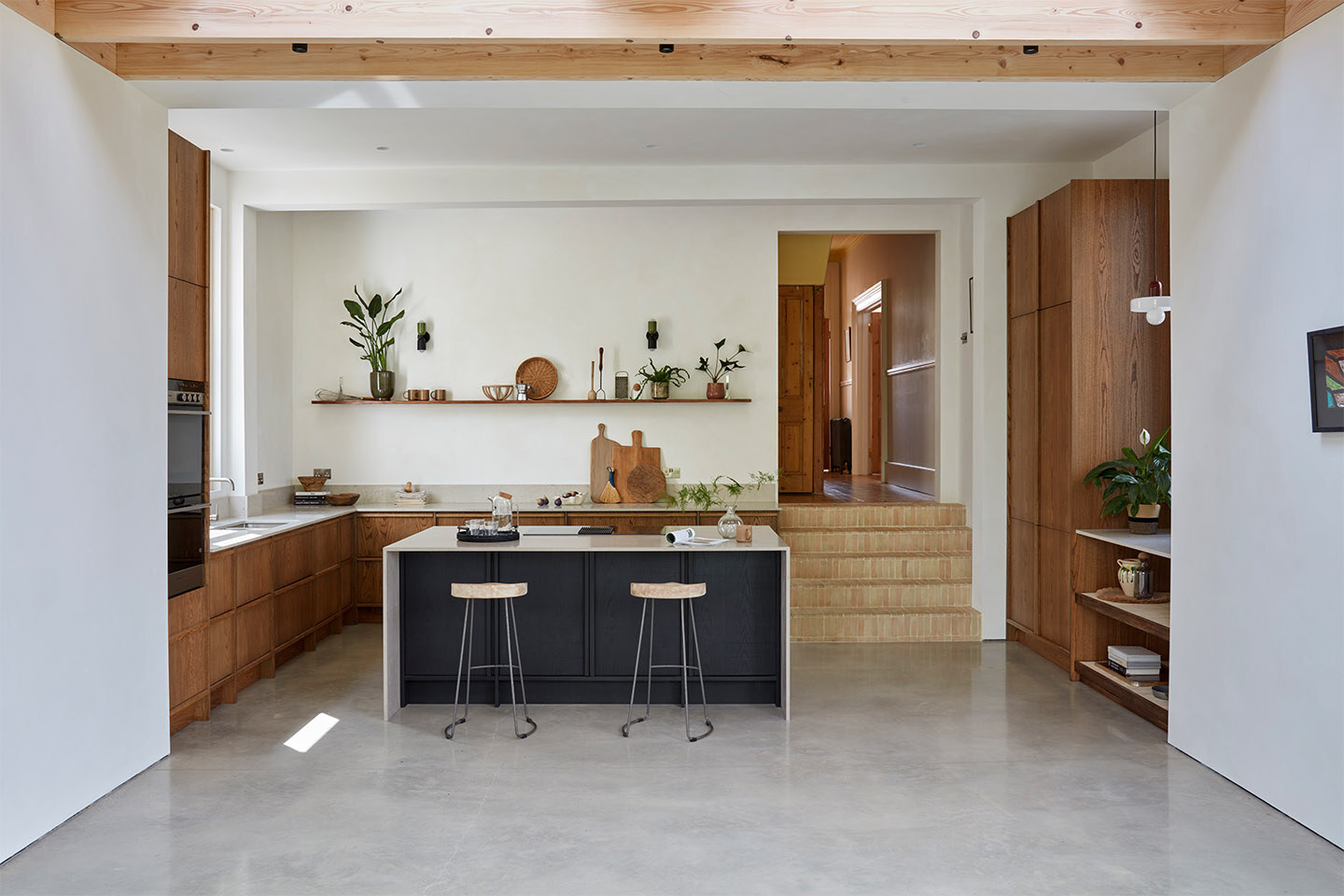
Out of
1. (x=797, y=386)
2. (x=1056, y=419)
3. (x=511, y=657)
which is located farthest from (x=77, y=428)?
(x=797, y=386)

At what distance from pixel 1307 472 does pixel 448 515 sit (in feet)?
17.6

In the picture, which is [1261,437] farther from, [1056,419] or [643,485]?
[643,485]

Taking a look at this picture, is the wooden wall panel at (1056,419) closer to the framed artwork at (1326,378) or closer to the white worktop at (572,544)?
the white worktop at (572,544)

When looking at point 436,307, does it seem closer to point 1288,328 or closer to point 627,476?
point 627,476

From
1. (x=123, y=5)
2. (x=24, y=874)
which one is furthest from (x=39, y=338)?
(x=24, y=874)

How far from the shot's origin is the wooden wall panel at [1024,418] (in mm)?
6207

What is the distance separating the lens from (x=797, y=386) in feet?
30.2

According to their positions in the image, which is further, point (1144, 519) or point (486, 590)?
point (1144, 519)

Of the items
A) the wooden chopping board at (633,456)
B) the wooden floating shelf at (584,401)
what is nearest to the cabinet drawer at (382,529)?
the wooden floating shelf at (584,401)

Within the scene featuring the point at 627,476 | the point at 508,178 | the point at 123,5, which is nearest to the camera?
the point at 123,5

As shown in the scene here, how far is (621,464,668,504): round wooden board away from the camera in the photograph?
749 centimetres

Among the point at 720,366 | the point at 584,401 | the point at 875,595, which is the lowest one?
the point at 875,595

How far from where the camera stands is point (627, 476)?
24.7ft

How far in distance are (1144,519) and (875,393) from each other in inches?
271
